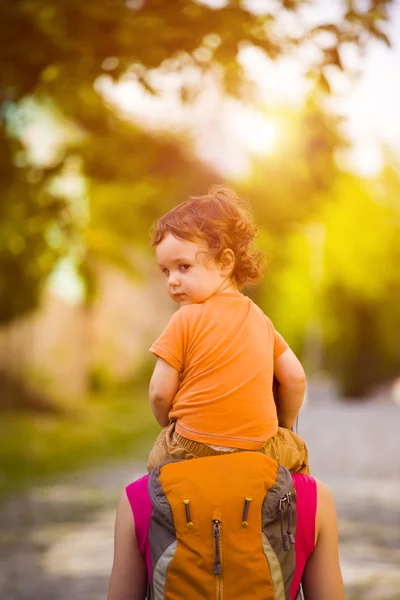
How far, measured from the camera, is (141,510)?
1756mm

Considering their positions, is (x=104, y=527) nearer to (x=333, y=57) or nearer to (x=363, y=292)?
(x=333, y=57)

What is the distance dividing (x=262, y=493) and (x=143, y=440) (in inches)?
400

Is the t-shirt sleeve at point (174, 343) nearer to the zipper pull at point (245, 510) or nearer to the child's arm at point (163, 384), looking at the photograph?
the child's arm at point (163, 384)

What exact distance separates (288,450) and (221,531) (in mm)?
223

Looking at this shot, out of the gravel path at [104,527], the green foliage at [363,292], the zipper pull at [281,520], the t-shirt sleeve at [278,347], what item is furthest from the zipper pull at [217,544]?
the green foliage at [363,292]

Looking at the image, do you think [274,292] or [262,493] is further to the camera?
[274,292]

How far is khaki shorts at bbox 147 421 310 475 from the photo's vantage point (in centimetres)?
176

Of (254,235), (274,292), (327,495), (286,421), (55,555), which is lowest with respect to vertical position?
(55,555)

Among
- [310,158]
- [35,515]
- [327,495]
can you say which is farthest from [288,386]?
[310,158]

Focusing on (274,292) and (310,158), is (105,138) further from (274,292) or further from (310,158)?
(274,292)

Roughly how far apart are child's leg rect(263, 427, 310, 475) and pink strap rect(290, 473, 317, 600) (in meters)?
0.04

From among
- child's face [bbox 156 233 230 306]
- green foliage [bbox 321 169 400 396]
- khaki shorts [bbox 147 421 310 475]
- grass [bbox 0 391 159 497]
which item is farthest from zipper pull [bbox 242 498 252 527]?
green foliage [bbox 321 169 400 396]

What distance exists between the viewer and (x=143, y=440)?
1173cm

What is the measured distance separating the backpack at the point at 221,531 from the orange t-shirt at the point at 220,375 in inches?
2.4
